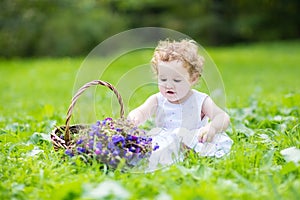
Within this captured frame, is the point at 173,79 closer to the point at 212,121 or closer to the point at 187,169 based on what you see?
the point at 212,121

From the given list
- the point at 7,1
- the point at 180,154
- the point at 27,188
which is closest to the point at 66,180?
the point at 27,188

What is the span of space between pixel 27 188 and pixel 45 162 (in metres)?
0.42

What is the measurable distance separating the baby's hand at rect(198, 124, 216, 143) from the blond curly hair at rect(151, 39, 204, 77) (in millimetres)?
414

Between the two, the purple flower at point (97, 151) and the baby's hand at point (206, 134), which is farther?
the baby's hand at point (206, 134)

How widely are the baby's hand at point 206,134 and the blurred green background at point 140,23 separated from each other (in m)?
13.0

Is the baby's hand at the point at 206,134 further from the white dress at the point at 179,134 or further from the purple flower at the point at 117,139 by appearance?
the purple flower at the point at 117,139

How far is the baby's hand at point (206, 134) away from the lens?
3046 millimetres

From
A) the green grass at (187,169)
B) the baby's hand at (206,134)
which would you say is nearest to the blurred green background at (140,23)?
the green grass at (187,169)

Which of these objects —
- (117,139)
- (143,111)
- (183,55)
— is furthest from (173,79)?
(117,139)

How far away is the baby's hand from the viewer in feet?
9.99

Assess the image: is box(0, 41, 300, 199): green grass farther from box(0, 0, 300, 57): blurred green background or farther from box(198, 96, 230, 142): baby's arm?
box(0, 0, 300, 57): blurred green background

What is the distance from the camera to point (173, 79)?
10.5 feet

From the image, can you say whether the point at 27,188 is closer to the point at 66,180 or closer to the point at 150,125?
the point at 66,180

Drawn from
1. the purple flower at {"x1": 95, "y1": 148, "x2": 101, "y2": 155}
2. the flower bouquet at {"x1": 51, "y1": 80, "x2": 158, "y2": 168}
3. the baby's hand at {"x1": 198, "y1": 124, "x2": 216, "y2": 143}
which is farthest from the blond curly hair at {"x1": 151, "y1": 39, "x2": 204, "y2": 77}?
the purple flower at {"x1": 95, "y1": 148, "x2": 101, "y2": 155}
